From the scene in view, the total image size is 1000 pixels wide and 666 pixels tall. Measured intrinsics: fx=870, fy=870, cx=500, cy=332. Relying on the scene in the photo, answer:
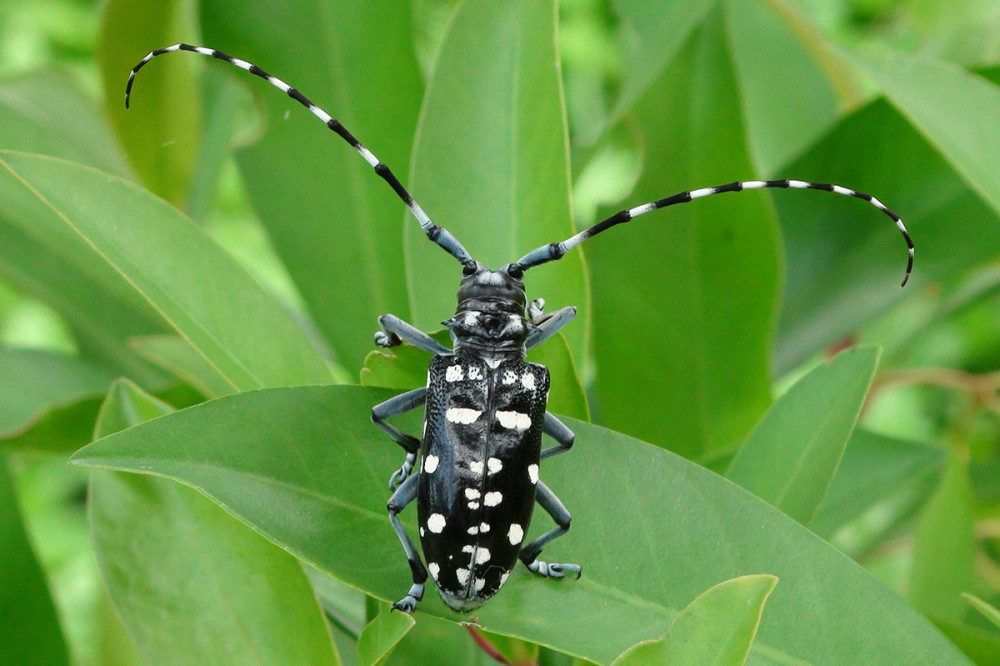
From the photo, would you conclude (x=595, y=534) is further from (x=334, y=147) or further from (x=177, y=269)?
(x=334, y=147)

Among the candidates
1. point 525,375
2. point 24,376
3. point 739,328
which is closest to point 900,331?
point 739,328

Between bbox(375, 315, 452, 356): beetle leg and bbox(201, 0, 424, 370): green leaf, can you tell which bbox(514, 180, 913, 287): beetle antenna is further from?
bbox(201, 0, 424, 370): green leaf

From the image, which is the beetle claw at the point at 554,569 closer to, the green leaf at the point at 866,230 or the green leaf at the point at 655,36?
the green leaf at the point at 655,36

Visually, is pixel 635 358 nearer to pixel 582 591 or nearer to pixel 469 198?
pixel 469 198

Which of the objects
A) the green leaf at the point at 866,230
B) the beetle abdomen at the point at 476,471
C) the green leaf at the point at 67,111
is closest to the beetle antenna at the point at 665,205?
the beetle abdomen at the point at 476,471

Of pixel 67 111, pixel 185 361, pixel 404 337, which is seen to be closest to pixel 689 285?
pixel 404 337
